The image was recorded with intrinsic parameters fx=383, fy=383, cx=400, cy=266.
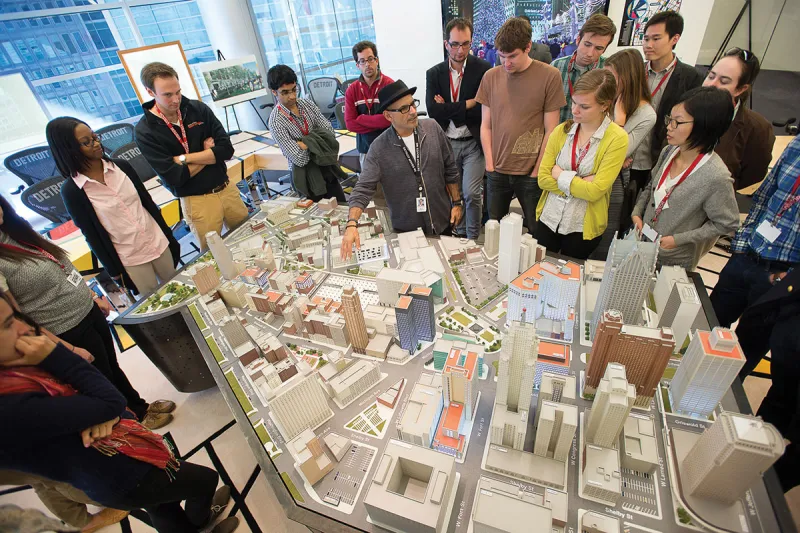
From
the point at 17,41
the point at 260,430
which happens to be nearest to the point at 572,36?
the point at 260,430

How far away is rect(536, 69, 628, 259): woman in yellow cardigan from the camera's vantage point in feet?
11.7

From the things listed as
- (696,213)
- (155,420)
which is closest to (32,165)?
(155,420)

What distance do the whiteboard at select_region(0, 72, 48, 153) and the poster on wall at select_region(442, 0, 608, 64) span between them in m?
9.04

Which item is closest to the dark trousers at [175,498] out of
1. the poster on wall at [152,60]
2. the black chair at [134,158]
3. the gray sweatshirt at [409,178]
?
the gray sweatshirt at [409,178]

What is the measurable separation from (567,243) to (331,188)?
3890 mm

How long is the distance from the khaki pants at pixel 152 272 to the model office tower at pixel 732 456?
5.70 m

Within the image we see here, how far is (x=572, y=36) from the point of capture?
7660 millimetres

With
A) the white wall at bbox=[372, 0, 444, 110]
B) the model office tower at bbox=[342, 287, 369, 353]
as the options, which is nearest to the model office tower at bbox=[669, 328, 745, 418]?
the model office tower at bbox=[342, 287, 369, 353]

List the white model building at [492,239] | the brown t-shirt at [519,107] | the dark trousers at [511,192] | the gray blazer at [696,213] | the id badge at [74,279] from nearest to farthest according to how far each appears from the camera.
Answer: the gray blazer at [696,213], the id badge at [74,279], the white model building at [492,239], the brown t-shirt at [519,107], the dark trousers at [511,192]

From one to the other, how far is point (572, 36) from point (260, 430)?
8.76m

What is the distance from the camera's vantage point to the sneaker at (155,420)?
501 centimetres

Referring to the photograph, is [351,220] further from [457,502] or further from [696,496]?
[696,496]

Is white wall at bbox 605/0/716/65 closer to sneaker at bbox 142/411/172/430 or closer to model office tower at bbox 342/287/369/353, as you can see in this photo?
model office tower at bbox 342/287/369/353

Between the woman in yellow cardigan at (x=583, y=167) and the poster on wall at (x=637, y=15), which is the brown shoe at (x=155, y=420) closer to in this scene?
the woman in yellow cardigan at (x=583, y=167)
